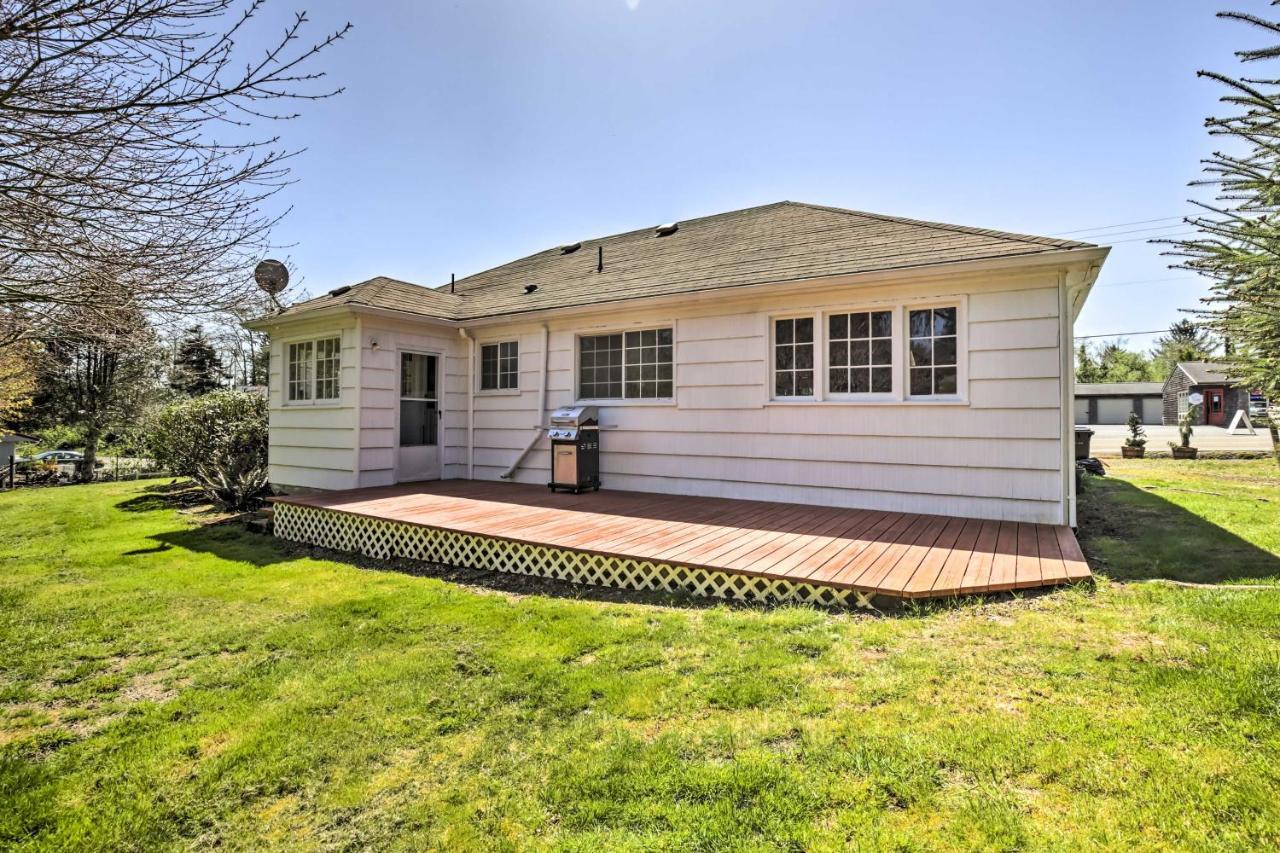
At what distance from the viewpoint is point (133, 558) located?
6.00 m

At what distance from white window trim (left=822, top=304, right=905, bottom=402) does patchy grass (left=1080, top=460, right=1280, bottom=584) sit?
2239 mm

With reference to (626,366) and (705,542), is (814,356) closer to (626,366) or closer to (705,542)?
(626,366)

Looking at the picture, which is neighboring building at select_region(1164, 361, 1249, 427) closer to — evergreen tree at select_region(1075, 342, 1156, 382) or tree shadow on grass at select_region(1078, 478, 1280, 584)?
evergreen tree at select_region(1075, 342, 1156, 382)

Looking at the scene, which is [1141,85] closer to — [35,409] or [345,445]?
[345,445]

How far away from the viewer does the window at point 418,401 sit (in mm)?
8844

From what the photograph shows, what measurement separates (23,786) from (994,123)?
12.7 meters

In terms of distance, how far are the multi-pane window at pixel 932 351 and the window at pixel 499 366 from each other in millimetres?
5620

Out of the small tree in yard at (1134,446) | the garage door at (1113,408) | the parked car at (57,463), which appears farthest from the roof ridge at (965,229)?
the garage door at (1113,408)

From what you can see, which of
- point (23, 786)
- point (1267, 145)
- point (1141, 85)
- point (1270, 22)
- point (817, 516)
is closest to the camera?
point (23, 786)

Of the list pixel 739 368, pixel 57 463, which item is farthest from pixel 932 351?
pixel 57 463

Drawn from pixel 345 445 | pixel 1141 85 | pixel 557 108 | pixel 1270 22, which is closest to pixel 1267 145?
pixel 1270 22

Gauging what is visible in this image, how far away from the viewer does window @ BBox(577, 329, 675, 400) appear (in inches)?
301

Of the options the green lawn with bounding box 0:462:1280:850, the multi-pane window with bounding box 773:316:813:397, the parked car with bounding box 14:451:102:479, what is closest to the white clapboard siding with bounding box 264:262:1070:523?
the multi-pane window with bounding box 773:316:813:397

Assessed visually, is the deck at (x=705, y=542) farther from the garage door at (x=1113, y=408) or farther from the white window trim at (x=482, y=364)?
the garage door at (x=1113, y=408)
